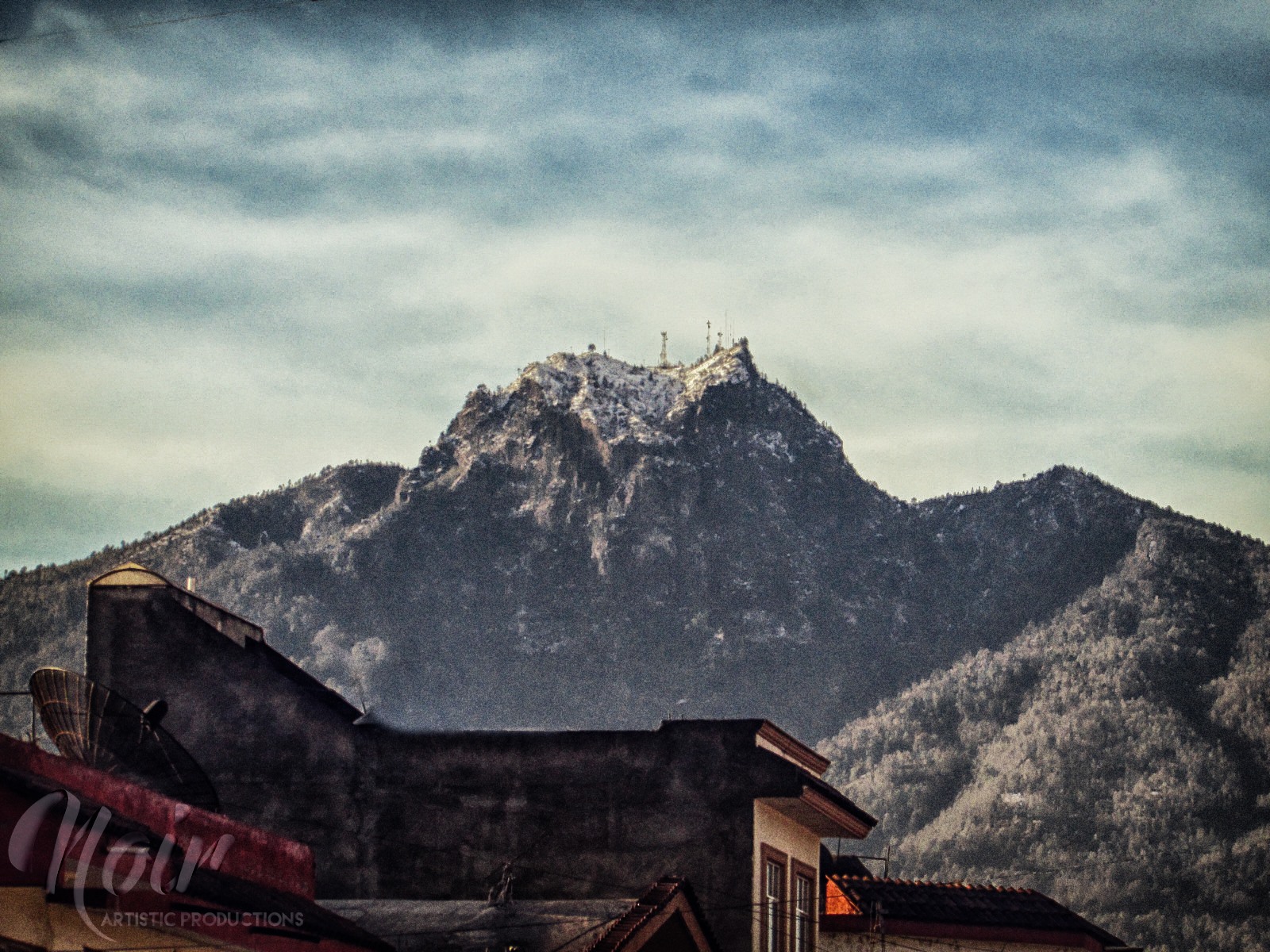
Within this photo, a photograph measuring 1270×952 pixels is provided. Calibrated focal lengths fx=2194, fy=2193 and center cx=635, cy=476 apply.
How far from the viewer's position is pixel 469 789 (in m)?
34.2

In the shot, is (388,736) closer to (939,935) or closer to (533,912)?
(533,912)

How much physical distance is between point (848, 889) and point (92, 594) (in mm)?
13949

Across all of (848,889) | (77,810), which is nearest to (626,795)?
(848,889)

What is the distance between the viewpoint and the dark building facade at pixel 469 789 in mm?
32594

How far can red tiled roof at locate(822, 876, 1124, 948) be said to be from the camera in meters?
37.6

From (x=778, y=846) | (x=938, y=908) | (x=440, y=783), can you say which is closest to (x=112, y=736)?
(x=440, y=783)

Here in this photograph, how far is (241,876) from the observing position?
22328 millimetres

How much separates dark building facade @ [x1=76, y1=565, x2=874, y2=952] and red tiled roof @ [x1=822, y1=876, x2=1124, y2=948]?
1.90 meters
